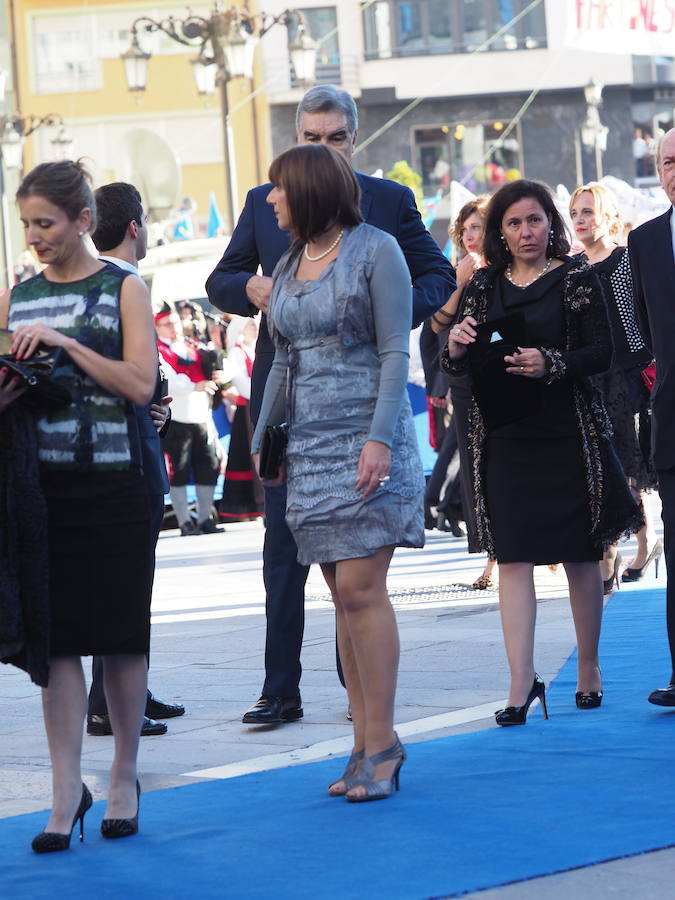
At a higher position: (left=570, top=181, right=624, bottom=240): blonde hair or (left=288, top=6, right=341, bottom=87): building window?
(left=288, top=6, right=341, bottom=87): building window

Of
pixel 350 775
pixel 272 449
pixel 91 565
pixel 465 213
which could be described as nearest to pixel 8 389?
pixel 91 565

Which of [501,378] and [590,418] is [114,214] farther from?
[590,418]

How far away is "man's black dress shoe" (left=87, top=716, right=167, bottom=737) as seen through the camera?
637cm

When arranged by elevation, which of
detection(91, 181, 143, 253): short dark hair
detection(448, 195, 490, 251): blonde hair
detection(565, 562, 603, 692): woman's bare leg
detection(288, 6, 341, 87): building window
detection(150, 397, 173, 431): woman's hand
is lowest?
detection(565, 562, 603, 692): woman's bare leg

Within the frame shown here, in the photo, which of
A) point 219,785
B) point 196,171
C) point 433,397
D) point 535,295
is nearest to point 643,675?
point 535,295

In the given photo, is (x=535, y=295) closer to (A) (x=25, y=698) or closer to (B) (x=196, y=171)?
(A) (x=25, y=698)

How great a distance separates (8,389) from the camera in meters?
4.44

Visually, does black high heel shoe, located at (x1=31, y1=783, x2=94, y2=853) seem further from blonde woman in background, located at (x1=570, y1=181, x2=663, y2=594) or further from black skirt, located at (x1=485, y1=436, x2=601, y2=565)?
blonde woman in background, located at (x1=570, y1=181, x2=663, y2=594)

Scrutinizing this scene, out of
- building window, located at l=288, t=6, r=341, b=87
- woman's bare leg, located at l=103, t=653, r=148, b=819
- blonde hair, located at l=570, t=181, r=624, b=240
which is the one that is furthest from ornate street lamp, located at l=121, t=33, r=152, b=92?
building window, located at l=288, t=6, r=341, b=87

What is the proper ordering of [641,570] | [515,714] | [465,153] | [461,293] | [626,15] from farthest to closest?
1. [465,153]
2. [626,15]
3. [641,570]
4. [461,293]
5. [515,714]

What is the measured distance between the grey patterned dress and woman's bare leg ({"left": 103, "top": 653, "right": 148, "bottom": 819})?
62 centimetres

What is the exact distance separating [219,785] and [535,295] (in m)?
2.19

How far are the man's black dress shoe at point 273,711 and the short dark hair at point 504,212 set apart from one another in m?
1.83

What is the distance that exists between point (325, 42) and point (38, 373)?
46129 mm
